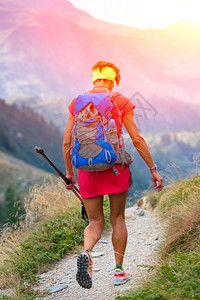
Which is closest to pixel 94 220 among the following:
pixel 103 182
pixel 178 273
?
pixel 103 182

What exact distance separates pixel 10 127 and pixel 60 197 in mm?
83968

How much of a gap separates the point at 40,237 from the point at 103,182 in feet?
8.24

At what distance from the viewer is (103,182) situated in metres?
3.43

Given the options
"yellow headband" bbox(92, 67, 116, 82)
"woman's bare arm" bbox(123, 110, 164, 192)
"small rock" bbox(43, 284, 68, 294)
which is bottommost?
"small rock" bbox(43, 284, 68, 294)

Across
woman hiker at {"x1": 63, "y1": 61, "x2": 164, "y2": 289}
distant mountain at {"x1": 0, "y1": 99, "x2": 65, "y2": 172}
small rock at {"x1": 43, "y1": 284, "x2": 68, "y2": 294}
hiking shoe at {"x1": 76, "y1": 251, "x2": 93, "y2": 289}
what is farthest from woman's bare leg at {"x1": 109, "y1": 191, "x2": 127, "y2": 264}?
distant mountain at {"x1": 0, "y1": 99, "x2": 65, "y2": 172}

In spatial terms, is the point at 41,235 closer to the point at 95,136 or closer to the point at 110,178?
the point at 110,178

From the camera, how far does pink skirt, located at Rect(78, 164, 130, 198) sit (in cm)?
342

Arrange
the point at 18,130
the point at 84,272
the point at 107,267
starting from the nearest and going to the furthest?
1. the point at 84,272
2. the point at 107,267
3. the point at 18,130

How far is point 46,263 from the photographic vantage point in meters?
5.08

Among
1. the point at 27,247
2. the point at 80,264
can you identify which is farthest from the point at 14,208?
the point at 80,264

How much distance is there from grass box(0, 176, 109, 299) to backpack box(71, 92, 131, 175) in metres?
1.57

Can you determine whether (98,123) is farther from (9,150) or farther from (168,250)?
(9,150)

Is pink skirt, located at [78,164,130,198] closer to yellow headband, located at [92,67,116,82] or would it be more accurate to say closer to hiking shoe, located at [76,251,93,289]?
hiking shoe, located at [76,251,93,289]

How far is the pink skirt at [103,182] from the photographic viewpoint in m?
3.42
